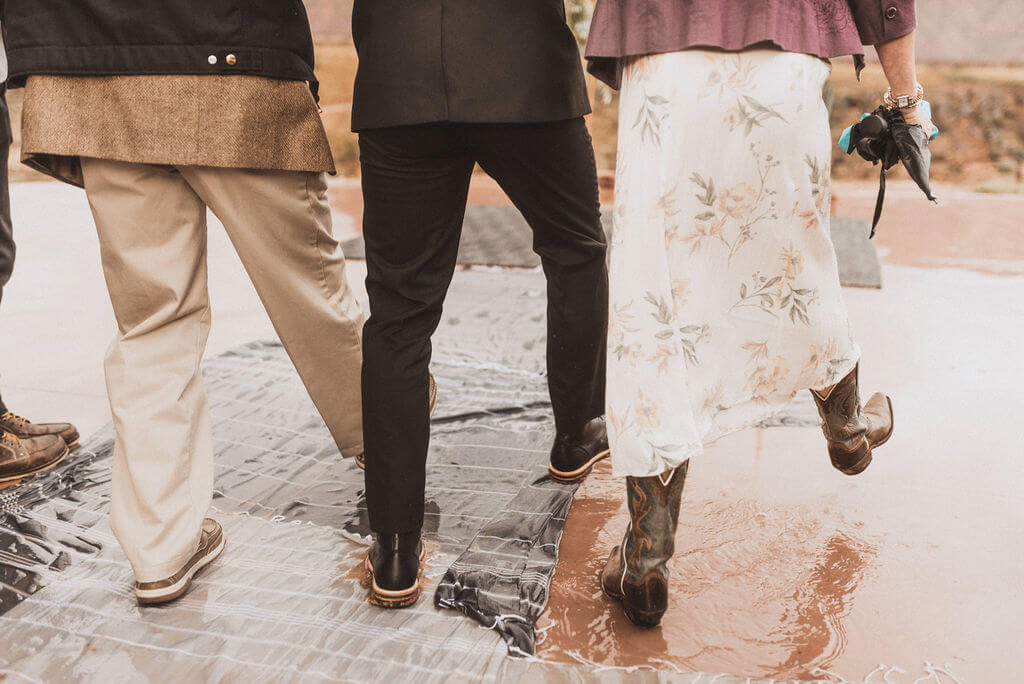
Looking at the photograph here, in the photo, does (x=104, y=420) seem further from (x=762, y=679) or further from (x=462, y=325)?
(x=762, y=679)

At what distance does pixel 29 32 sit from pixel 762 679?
156 centimetres

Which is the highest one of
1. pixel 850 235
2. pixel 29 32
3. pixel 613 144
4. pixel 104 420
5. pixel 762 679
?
pixel 29 32

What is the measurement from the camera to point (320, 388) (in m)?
1.82

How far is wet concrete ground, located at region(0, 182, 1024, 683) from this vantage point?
1469mm

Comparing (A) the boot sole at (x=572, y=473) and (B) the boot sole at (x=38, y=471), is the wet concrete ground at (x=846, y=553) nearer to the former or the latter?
(A) the boot sole at (x=572, y=473)

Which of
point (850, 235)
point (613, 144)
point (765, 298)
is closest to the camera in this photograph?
point (765, 298)

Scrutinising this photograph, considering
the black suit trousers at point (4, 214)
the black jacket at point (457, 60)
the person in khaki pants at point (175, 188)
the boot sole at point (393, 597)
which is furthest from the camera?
the black suit trousers at point (4, 214)

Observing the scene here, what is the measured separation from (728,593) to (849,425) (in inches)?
14.9

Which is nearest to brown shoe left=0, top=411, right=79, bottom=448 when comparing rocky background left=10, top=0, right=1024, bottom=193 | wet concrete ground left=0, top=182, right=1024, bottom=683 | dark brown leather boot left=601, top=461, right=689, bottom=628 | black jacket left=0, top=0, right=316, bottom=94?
wet concrete ground left=0, top=182, right=1024, bottom=683

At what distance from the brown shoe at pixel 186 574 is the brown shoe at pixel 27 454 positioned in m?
0.58

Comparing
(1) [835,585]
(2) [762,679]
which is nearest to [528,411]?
(1) [835,585]

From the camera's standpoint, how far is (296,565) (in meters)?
1.73

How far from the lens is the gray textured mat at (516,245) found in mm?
3800

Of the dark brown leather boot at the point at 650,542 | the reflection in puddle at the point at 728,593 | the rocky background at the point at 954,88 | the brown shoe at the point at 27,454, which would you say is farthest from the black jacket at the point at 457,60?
the rocky background at the point at 954,88
